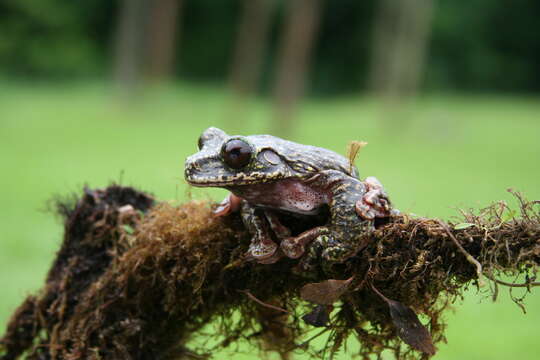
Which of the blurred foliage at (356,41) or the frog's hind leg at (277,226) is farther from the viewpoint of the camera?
the blurred foliage at (356,41)

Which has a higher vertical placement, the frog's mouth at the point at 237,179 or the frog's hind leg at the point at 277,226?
the frog's mouth at the point at 237,179

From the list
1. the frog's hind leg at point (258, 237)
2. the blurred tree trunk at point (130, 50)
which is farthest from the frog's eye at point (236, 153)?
the blurred tree trunk at point (130, 50)

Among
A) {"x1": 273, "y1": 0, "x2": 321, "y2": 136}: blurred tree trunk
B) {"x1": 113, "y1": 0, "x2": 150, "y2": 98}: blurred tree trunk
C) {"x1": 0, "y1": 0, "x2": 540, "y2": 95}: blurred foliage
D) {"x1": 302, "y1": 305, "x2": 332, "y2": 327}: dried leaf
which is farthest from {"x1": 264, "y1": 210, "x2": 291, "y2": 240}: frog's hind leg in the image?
{"x1": 0, "y1": 0, "x2": 540, "y2": 95}: blurred foliage

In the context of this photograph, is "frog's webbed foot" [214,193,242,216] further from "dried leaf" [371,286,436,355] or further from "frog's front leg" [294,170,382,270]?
"dried leaf" [371,286,436,355]

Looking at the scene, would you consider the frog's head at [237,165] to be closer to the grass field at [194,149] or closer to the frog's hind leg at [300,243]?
the frog's hind leg at [300,243]

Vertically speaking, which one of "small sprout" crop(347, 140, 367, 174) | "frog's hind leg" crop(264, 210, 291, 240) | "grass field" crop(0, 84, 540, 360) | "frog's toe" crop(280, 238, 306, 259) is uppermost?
"small sprout" crop(347, 140, 367, 174)

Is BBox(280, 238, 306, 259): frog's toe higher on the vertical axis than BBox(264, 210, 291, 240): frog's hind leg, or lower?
lower

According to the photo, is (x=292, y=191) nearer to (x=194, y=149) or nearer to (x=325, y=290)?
(x=325, y=290)

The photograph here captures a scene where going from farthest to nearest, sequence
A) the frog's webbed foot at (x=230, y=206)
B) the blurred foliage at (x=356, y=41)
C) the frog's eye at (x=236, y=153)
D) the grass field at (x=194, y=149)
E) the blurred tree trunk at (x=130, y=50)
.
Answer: the blurred foliage at (x=356, y=41) < the blurred tree trunk at (x=130, y=50) < the grass field at (x=194, y=149) < the frog's webbed foot at (x=230, y=206) < the frog's eye at (x=236, y=153)
